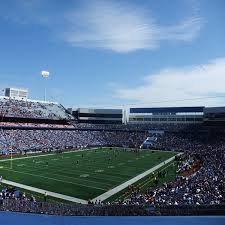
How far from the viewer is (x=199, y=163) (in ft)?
157

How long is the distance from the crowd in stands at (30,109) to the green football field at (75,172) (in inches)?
857

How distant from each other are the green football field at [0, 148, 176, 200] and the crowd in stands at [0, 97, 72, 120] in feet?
71.4

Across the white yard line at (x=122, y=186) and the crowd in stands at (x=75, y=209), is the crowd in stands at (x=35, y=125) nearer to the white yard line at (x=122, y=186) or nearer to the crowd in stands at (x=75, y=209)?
the white yard line at (x=122, y=186)

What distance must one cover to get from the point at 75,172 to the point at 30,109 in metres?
44.9

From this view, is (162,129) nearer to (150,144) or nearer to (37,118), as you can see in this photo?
(150,144)

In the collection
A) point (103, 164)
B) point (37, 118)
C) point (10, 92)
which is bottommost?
point (103, 164)

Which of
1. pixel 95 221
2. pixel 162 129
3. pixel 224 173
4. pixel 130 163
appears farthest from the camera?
pixel 162 129

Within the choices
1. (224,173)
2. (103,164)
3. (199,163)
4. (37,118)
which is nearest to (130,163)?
(103,164)

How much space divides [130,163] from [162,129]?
38.3m

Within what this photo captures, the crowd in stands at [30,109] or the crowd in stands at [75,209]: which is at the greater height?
the crowd in stands at [30,109]

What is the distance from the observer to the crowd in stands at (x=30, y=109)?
75931 mm

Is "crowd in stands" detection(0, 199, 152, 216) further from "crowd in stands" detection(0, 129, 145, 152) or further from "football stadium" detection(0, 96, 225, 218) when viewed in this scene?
"crowd in stands" detection(0, 129, 145, 152)

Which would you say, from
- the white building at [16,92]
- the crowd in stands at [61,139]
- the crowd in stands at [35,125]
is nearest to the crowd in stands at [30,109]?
the crowd in stands at [35,125]

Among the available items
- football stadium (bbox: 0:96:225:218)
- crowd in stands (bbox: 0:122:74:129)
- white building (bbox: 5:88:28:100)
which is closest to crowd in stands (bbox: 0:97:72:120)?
football stadium (bbox: 0:96:225:218)
